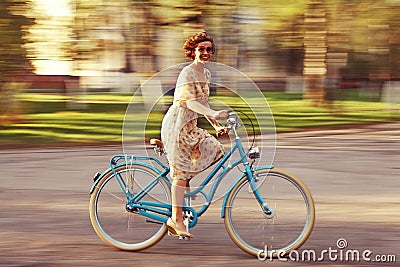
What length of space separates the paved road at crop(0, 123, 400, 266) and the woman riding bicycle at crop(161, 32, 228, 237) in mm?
670

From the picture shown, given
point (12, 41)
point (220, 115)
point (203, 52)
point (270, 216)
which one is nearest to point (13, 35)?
point (12, 41)

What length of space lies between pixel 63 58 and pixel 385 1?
901cm

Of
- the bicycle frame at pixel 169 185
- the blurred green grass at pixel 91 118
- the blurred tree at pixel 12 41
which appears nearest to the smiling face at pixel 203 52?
the bicycle frame at pixel 169 185

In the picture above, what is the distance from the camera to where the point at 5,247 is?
22.5 feet

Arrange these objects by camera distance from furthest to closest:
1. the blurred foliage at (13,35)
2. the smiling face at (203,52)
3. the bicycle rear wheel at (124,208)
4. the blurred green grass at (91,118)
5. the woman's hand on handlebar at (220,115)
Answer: the blurred foliage at (13,35)
the blurred green grass at (91,118)
the bicycle rear wheel at (124,208)
the smiling face at (203,52)
the woman's hand on handlebar at (220,115)

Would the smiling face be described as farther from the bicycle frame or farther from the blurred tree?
the blurred tree

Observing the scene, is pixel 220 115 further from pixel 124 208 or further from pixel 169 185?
pixel 124 208

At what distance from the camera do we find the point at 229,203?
6516 millimetres

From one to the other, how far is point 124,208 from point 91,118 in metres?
18.0

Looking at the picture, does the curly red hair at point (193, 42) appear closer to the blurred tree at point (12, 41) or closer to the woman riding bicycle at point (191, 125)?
the woman riding bicycle at point (191, 125)

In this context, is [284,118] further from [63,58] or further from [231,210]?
[231,210]

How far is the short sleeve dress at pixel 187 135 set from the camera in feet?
20.9

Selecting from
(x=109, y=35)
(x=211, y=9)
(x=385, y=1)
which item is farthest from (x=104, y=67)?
(x=385, y=1)

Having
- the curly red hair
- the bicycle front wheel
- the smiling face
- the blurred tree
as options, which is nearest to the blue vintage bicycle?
the bicycle front wheel
